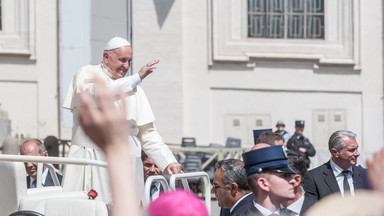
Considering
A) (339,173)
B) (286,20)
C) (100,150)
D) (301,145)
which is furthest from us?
(286,20)

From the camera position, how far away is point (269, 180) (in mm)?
4562

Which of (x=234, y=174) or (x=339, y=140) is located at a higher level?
(x=339, y=140)

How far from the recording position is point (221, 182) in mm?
6082

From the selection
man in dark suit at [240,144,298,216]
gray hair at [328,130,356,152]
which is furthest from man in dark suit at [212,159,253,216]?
gray hair at [328,130,356,152]

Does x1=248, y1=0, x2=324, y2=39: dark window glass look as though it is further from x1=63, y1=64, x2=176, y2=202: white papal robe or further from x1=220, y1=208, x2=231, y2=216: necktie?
x1=220, y1=208, x2=231, y2=216: necktie

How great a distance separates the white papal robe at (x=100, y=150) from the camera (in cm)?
680

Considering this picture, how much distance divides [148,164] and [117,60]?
1.45 m

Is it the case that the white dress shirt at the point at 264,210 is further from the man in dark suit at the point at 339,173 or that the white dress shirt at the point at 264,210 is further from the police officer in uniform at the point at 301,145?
the police officer in uniform at the point at 301,145

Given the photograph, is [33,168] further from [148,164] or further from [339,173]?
[339,173]

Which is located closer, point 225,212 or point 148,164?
point 225,212

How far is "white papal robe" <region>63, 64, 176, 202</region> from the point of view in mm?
6797

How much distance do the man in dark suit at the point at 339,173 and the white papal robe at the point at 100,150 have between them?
1514 mm

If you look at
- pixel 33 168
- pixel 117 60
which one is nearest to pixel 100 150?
pixel 117 60

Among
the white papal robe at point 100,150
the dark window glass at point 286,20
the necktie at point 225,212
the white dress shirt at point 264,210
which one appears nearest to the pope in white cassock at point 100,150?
the white papal robe at point 100,150
